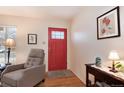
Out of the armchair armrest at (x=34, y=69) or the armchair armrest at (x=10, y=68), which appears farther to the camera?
the armchair armrest at (x=10, y=68)

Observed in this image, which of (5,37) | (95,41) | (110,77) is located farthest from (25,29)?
(110,77)

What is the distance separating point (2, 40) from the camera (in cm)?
410

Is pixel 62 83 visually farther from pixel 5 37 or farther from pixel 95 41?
pixel 5 37

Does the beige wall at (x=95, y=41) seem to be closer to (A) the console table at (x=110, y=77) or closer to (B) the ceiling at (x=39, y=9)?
(A) the console table at (x=110, y=77)

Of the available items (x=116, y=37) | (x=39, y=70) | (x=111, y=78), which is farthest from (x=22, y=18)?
(x=111, y=78)

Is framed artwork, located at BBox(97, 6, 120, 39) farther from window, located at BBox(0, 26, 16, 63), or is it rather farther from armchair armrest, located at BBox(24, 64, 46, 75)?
window, located at BBox(0, 26, 16, 63)

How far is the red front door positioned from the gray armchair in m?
1.45

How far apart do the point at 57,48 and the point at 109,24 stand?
2889mm

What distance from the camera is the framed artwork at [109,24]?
1.87 meters

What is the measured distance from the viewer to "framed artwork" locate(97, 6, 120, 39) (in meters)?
1.87

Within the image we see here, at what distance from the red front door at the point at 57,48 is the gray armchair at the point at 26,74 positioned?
145cm

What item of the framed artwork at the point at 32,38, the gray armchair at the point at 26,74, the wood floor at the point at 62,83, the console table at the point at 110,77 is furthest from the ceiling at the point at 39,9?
the wood floor at the point at 62,83
